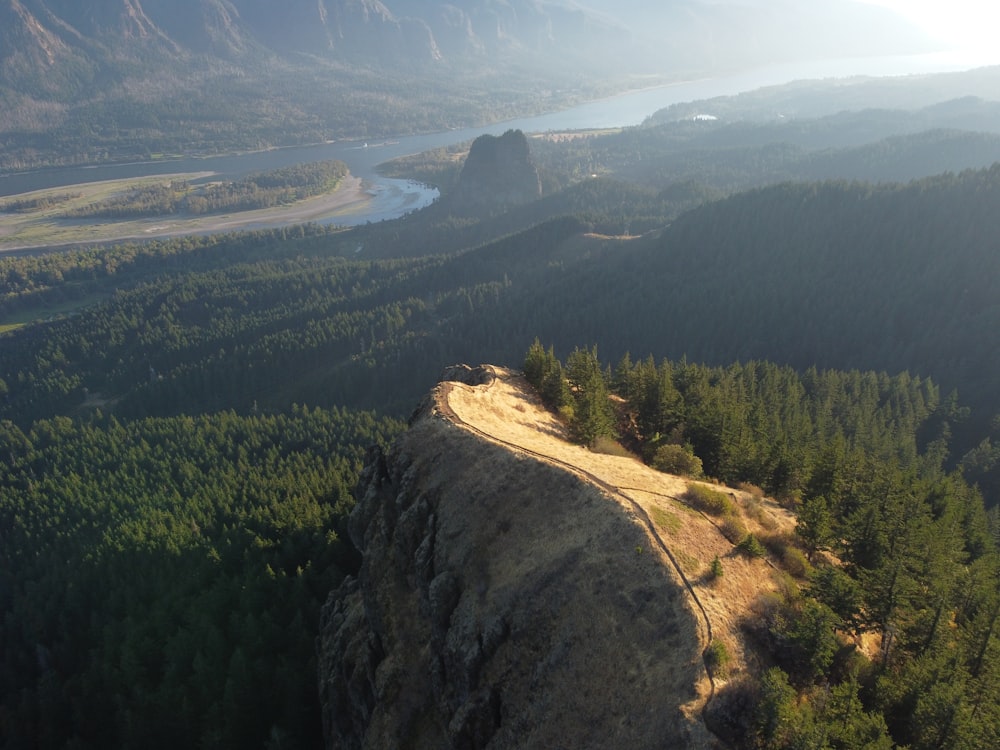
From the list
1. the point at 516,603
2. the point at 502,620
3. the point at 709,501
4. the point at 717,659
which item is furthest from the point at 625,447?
the point at 717,659

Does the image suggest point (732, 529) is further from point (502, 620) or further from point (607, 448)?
point (502, 620)

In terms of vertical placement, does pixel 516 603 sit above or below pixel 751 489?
above

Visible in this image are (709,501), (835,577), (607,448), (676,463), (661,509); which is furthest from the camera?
(607,448)

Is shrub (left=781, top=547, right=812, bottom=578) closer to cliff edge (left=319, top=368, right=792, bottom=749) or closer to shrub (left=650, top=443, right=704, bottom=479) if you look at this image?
cliff edge (left=319, top=368, right=792, bottom=749)

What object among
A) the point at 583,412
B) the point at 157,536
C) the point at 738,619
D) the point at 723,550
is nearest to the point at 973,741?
the point at 738,619

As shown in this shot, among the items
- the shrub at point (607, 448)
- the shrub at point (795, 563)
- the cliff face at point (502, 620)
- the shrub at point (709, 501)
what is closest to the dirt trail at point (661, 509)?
the shrub at point (709, 501)

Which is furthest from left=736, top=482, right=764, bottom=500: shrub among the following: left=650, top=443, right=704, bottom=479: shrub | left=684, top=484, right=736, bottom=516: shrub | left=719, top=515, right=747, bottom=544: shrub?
left=719, top=515, right=747, bottom=544: shrub

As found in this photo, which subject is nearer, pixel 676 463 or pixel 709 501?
pixel 709 501
